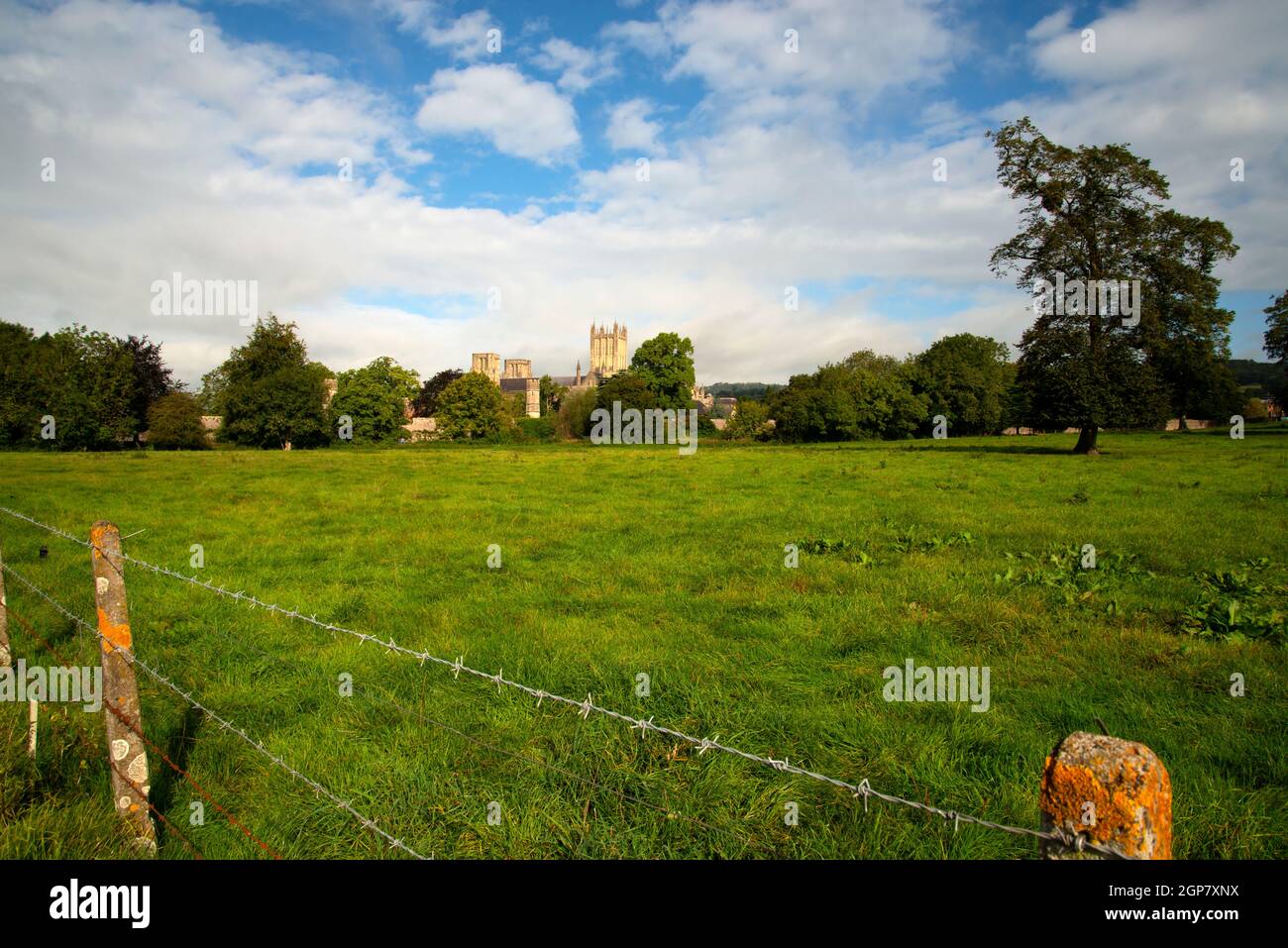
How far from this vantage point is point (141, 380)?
74.4m

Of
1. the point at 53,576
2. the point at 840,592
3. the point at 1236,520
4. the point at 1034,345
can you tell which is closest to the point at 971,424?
the point at 1034,345

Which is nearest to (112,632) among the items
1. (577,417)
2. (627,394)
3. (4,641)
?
(4,641)

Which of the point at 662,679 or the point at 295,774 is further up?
the point at 295,774

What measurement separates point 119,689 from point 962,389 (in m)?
94.6

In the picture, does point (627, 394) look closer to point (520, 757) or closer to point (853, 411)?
point (853, 411)

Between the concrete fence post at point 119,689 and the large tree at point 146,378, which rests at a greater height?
the large tree at point 146,378

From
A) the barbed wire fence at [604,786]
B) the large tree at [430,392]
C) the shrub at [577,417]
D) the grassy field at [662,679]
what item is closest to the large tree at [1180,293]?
the grassy field at [662,679]

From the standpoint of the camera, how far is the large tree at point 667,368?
95.4 metres

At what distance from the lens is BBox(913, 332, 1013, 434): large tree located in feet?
283

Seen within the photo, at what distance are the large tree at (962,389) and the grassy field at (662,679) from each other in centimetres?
7262

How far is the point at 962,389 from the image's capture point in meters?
87.2

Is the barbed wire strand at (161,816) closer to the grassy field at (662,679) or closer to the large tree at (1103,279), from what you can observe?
the grassy field at (662,679)

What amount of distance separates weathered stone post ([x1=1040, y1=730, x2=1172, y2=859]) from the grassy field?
278cm
